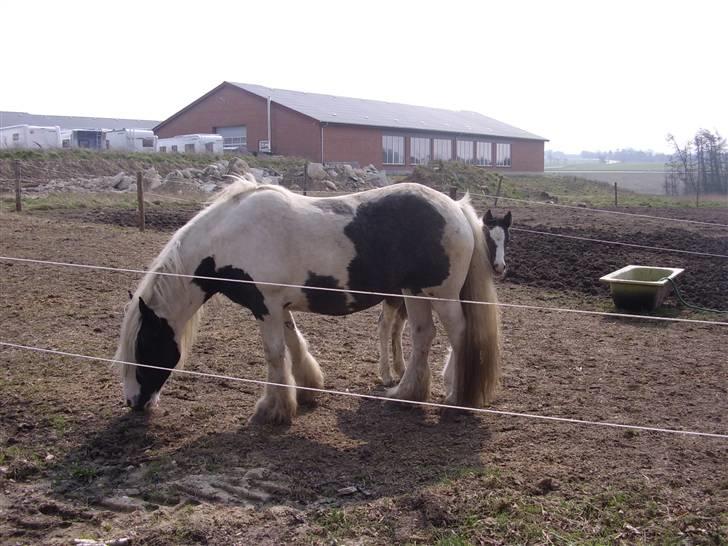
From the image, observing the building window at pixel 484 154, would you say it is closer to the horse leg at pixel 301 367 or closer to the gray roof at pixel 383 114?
the gray roof at pixel 383 114

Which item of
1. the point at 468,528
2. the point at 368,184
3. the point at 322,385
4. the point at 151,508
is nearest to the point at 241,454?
the point at 151,508

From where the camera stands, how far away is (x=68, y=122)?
60000 millimetres

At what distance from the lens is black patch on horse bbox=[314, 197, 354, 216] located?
5531 millimetres

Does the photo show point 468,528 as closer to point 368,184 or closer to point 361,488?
point 361,488

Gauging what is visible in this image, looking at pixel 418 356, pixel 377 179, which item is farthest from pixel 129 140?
pixel 418 356

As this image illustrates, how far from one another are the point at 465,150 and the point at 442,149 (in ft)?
8.34

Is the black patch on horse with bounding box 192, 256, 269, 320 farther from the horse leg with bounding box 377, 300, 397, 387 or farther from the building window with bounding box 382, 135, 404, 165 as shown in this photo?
the building window with bounding box 382, 135, 404, 165

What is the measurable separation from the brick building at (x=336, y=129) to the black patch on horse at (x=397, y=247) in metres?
35.7

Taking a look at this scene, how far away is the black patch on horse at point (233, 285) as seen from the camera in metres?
5.32

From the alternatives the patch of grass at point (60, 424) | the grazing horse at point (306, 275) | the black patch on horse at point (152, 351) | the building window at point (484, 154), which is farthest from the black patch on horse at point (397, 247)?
the building window at point (484, 154)

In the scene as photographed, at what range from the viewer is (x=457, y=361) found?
5.61 m

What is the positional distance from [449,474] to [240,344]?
355 centimetres

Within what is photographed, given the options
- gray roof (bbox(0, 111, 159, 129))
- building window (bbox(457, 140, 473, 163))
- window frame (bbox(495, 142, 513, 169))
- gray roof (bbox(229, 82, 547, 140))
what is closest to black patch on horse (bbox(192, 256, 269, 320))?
gray roof (bbox(229, 82, 547, 140))

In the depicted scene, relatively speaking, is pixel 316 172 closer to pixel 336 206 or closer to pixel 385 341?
pixel 385 341
